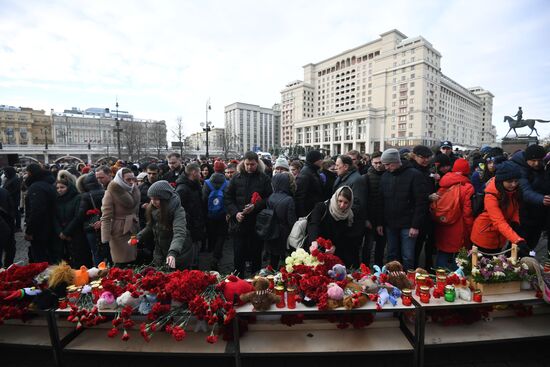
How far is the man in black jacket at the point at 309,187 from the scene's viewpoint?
4.41 m

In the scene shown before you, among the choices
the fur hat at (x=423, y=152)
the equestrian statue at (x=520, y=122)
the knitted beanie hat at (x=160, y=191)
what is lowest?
the knitted beanie hat at (x=160, y=191)

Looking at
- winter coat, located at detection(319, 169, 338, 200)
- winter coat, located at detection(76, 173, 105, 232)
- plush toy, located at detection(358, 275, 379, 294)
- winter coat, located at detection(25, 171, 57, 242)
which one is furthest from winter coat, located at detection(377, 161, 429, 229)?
winter coat, located at detection(25, 171, 57, 242)

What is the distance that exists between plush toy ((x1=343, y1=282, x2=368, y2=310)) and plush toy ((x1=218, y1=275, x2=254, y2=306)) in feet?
2.84

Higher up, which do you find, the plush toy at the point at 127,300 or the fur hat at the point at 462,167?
the fur hat at the point at 462,167

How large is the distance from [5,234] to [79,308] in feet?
8.48

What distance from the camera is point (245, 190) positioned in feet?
14.6

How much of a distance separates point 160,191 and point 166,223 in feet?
1.47

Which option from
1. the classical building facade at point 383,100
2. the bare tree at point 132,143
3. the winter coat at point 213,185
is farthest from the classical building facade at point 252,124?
the winter coat at point 213,185

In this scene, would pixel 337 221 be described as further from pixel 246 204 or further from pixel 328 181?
pixel 328 181

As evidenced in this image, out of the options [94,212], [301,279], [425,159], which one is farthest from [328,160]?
[94,212]


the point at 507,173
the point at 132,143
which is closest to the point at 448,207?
the point at 507,173

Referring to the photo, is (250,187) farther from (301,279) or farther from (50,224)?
(50,224)

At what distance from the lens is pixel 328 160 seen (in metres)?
5.51

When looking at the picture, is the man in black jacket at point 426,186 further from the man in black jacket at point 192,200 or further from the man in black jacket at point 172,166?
the man in black jacket at point 172,166
